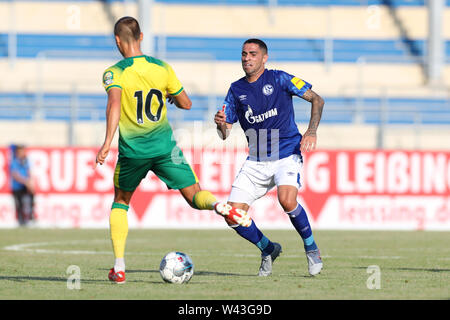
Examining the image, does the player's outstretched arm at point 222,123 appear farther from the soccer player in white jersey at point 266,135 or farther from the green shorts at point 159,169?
the green shorts at point 159,169

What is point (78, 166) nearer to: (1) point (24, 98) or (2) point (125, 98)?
(1) point (24, 98)

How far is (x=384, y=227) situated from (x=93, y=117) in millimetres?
7511

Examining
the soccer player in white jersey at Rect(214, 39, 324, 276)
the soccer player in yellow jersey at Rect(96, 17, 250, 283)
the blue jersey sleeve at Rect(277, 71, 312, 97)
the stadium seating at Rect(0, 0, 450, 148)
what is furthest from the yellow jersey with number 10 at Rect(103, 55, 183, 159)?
the stadium seating at Rect(0, 0, 450, 148)

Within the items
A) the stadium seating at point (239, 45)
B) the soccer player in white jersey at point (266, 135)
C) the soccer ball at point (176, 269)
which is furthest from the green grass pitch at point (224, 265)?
the stadium seating at point (239, 45)

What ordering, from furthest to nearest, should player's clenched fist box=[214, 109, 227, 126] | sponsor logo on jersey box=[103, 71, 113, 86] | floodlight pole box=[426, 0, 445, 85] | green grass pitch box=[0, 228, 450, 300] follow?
1. floodlight pole box=[426, 0, 445, 85]
2. player's clenched fist box=[214, 109, 227, 126]
3. sponsor logo on jersey box=[103, 71, 113, 86]
4. green grass pitch box=[0, 228, 450, 300]

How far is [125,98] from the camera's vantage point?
7762 millimetres

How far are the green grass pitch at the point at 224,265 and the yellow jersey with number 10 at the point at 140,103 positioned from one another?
1.22m

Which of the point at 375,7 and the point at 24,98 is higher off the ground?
the point at 375,7

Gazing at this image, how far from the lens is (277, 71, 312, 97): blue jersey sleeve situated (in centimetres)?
886

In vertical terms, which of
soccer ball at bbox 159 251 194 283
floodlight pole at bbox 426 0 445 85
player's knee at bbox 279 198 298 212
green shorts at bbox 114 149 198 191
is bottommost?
soccer ball at bbox 159 251 194 283

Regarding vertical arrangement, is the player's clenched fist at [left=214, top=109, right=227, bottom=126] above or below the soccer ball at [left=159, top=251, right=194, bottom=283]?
above

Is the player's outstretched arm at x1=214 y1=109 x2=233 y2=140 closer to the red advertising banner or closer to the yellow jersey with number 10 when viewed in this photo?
the yellow jersey with number 10
